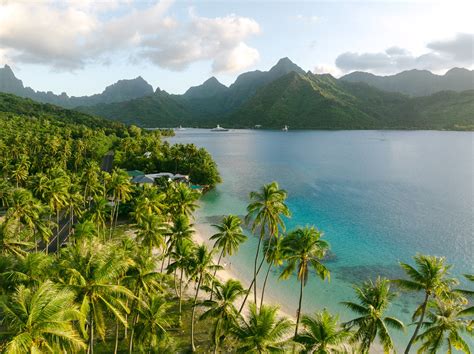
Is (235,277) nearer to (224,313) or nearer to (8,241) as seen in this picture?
(224,313)

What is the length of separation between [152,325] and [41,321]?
1433cm

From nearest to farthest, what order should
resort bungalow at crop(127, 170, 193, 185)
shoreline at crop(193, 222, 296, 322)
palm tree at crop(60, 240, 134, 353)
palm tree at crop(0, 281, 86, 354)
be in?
palm tree at crop(0, 281, 86, 354) → palm tree at crop(60, 240, 134, 353) → shoreline at crop(193, 222, 296, 322) → resort bungalow at crop(127, 170, 193, 185)

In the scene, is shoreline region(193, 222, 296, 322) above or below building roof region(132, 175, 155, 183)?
below

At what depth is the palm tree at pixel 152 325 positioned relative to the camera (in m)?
27.9

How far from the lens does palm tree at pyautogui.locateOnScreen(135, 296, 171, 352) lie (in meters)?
27.9

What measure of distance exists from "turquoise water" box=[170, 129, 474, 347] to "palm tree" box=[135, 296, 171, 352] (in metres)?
23.1

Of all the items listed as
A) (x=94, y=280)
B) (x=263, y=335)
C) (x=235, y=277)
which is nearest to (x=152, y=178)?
(x=235, y=277)

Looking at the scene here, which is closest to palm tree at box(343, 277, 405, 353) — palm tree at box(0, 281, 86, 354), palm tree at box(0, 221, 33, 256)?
palm tree at box(0, 281, 86, 354)

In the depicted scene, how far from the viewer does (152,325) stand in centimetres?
2791

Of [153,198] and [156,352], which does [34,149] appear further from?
[156,352]

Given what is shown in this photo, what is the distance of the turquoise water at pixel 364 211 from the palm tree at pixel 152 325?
75.7 feet

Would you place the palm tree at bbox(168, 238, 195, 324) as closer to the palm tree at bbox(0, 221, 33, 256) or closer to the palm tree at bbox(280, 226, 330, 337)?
the palm tree at bbox(280, 226, 330, 337)

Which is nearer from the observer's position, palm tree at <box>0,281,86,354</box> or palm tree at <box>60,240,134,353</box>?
palm tree at <box>0,281,86,354</box>

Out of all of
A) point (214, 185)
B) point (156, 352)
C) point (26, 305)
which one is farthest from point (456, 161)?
point (26, 305)
